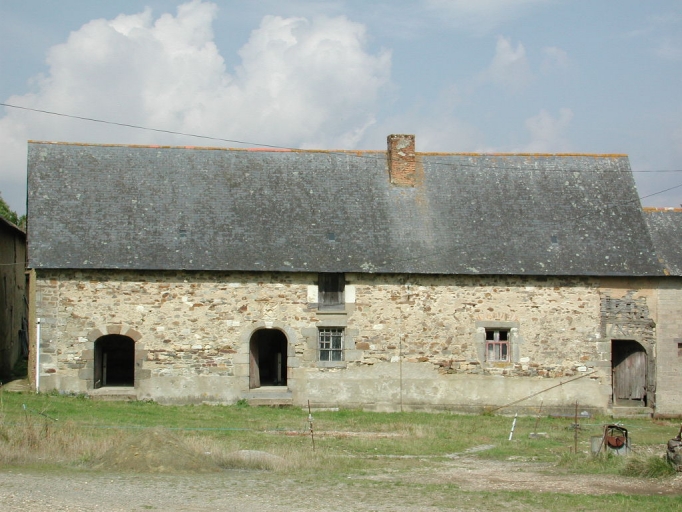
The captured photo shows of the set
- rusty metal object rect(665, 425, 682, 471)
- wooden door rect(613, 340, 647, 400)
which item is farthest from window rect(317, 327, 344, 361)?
rusty metal object rect(665, 425, 682, 471)

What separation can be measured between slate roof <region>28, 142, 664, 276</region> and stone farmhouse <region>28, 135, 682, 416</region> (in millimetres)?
52

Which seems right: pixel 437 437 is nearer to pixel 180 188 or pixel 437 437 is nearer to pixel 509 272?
pixel 509 272

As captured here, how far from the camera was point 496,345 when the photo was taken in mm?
21781

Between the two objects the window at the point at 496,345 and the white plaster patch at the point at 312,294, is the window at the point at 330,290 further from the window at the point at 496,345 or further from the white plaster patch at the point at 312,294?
the window at the point at 496,345

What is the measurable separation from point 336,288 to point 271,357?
3.72m

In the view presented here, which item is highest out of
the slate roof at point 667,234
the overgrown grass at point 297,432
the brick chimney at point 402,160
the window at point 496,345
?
the brick chimney at point 402,160

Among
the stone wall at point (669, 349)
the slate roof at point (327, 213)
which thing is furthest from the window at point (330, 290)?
the stone wall at point (669, 349)

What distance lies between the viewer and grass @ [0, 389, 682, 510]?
1118cm

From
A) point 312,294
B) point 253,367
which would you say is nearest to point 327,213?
point 312,294

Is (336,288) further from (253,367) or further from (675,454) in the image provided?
(675,454)

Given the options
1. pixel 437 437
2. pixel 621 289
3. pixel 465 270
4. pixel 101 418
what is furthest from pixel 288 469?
pixel 621 289

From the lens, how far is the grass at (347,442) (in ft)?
36.7

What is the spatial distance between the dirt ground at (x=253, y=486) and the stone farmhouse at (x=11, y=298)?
12.8 meters

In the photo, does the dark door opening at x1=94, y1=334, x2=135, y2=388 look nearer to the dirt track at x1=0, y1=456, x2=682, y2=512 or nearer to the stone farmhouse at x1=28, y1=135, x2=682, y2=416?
the stone farmhouse at x1=28, y1=135, x2=682, y2=416
